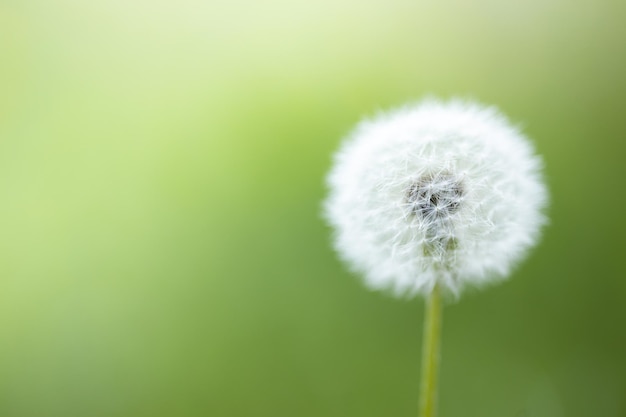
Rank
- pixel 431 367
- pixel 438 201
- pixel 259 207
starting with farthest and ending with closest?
pixel 259 207
pixel 438 201
pixel 431 367

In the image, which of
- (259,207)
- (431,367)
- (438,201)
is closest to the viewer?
(431,367)

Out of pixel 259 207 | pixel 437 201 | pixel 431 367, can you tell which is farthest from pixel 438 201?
pixel 259 207

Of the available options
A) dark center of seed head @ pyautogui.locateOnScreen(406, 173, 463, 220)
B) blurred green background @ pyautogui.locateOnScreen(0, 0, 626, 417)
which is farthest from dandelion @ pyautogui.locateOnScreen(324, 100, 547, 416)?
blurred green background @ pyautogui.locateOnScreen(0, 0, 626, 417)

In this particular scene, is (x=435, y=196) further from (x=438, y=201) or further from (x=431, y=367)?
(x=431, y=367)

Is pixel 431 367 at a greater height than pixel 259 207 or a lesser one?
lesser

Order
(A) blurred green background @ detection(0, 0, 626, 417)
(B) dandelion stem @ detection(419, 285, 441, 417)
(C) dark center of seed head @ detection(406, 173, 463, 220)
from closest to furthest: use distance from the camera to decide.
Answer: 1. (B) dandelion stem @ detection(419, 285, 441, 417)
2. (C) dark center of seed head @ detection(406, 173, 463, 220)
3. (A) blurred green background @ detection(0, 0, 626, 417)

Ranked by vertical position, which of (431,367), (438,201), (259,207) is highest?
(259,207)

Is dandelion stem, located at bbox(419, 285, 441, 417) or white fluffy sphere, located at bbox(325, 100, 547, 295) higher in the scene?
white fluffy sphere, located at bbox(325, 100, 547, 295)

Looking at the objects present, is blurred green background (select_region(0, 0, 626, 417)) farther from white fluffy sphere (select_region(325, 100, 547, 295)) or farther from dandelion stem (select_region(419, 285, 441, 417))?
dandelion stem (select_region(419, 285, 441, 417))
